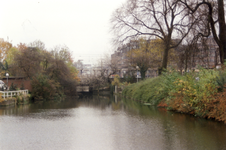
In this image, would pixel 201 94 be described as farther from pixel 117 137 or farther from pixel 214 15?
pixel 214 15

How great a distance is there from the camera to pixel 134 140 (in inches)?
371

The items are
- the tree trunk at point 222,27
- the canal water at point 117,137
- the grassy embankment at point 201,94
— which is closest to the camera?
the canal water at point 117,137

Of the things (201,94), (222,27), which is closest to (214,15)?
(222,27)

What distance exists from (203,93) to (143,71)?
37217 millimetres

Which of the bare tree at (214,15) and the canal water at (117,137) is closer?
the canal water at (117,137)

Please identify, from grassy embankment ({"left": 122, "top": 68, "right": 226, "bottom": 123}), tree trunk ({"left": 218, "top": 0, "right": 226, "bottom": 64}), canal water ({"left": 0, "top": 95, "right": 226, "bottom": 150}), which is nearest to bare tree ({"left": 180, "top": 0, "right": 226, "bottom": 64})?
tree trunk ({"left": 218, "top": 0, "right": 226, "bottom": 64})

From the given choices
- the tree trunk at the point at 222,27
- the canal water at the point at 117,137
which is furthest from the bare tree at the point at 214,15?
the canal water at the point at 117,137

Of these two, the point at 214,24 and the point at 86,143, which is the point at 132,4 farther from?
the point at 86,143

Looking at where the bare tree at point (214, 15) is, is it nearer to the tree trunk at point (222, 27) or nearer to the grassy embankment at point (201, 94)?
the tree trunk at point (222, 27)

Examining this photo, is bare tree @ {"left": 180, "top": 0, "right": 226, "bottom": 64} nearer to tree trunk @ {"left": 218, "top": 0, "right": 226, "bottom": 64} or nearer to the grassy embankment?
tree trunk @ {"left": 218, "top": 0, "right": 226, "bottom": 64}

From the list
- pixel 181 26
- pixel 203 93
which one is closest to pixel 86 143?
pixel 203 93

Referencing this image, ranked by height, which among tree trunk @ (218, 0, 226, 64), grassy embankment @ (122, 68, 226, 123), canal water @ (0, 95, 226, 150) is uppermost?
tree trunk @ (218, 0, 226, 64)

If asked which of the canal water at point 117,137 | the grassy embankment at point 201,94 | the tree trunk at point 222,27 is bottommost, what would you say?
the canal water at point 117,137

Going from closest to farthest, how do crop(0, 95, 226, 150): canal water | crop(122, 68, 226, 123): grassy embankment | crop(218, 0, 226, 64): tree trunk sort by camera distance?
crop(0, 95, 226, 150): canal water < crop(122, 68, 226, 123): grassy embankment < crop(218, 0, 226, 64): tree trunk
